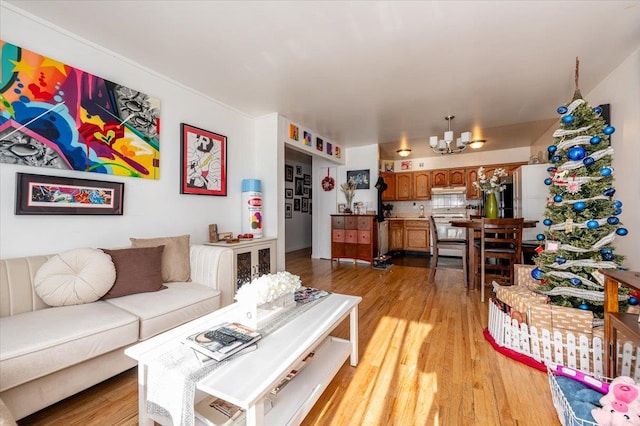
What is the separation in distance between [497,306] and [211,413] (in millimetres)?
2130

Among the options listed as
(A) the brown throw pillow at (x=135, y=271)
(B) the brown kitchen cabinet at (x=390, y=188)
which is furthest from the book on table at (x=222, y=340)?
(B) the brown kitchen cabinet at (x=390, y=188)

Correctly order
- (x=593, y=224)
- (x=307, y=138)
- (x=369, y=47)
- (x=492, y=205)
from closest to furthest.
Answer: (x=593, y=224) → (x=369, y=47) → (x=492, y=205) → (x=307, y=138)

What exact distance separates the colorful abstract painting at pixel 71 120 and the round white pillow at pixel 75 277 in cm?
72

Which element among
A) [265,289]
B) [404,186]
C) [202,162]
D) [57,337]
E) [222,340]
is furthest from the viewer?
[404,186]

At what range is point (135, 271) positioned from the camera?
6.18 feet

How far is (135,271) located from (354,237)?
3.58 metres

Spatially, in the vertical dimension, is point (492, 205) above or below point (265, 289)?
above

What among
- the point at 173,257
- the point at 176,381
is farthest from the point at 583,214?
the point at 173,257

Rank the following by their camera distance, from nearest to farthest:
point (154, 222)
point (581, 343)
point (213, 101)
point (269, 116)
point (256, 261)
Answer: point (581, 343) → point (154, 222) → point (256, 261) → point (213, 101) → point (269, 116)

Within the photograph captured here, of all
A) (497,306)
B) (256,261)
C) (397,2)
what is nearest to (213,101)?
(256,261)

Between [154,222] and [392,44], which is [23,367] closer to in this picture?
[154,222]

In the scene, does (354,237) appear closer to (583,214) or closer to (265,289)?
(583,214)

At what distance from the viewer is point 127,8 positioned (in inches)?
66.0

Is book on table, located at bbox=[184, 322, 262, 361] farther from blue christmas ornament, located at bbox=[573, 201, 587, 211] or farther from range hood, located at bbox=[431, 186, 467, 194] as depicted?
range hood, located at bbox=[431, 186, 467, 194]
